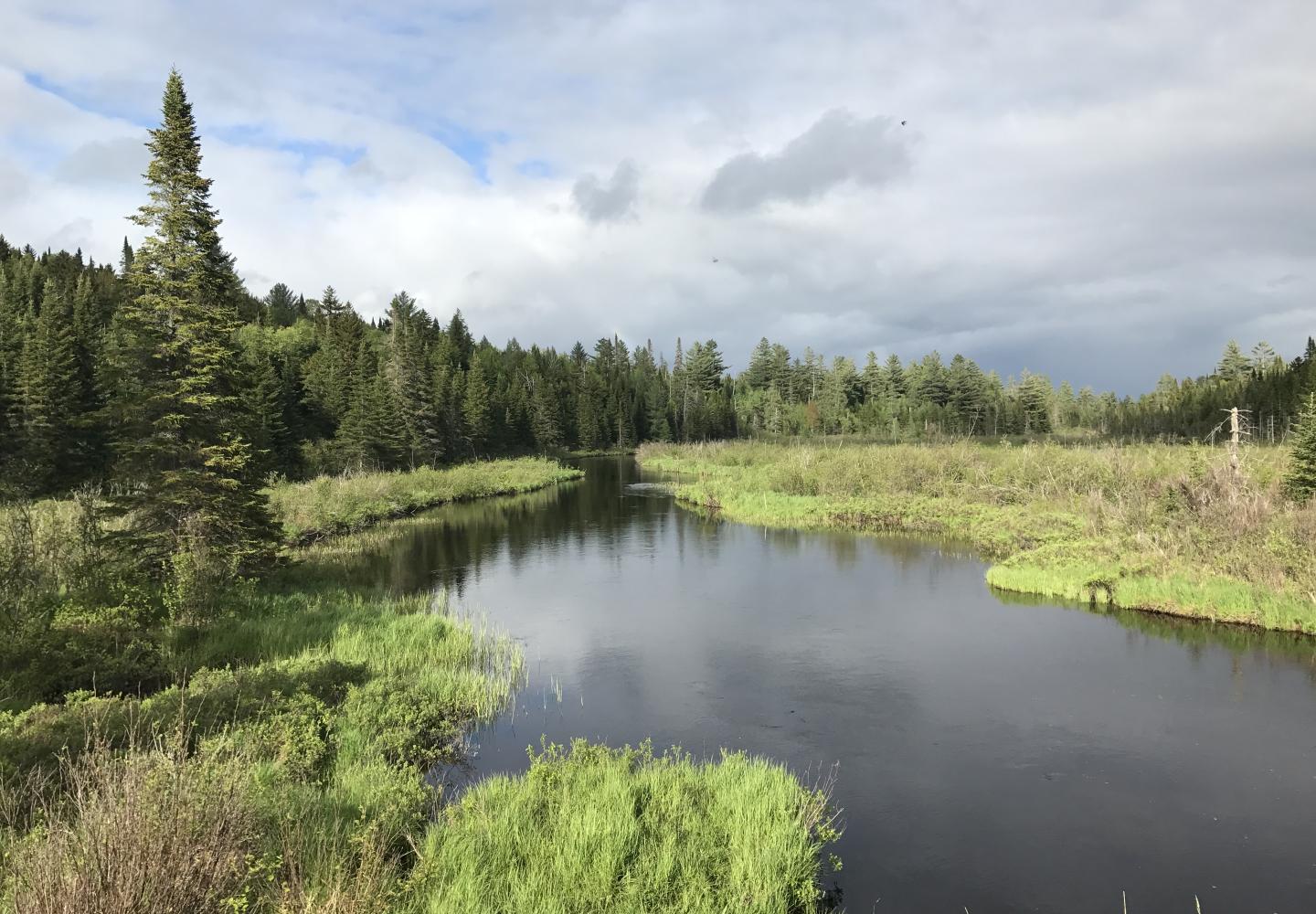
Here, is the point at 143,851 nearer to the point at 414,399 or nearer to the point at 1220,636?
the point at 1220,636

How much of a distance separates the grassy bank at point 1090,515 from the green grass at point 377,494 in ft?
60.6

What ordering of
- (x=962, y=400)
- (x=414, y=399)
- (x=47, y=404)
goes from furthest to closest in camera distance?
1. (x=962, y=400)
2. (x=414, y=399)
3. (x=47, y=404)

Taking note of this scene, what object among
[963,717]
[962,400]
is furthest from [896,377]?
[963,717]

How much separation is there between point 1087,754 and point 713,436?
115653 mm

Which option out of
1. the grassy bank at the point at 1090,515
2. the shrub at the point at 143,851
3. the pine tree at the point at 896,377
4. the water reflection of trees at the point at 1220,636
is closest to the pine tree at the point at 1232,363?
the pine tree at the point at 896,377

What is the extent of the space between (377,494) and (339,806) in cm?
3742

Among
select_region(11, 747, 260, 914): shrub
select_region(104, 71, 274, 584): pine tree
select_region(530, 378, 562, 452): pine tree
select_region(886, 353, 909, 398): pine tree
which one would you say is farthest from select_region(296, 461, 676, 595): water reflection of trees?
select_region(886, 353, 909, 398): pine tree

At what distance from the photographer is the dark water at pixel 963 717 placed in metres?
9.36

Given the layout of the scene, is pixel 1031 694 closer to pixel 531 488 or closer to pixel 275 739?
pixel 275 739

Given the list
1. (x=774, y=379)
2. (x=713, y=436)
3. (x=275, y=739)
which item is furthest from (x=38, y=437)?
(x=774, y=379)

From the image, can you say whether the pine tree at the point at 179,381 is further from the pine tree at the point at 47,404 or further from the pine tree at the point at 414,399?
the pine tree at the point at 414,399

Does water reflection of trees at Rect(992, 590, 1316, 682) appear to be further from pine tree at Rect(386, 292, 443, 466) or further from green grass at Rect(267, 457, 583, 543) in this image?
pine tree at Rect(386, 292, 443, 466)

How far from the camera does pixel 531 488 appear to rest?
201 feet

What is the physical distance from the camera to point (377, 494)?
43.7 metres
